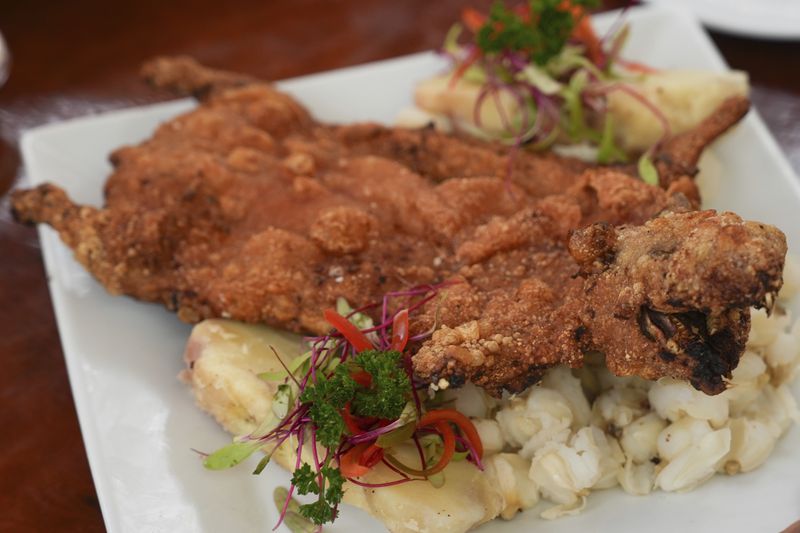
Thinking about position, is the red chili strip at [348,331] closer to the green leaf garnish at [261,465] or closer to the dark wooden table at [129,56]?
the green leaf garnish at [261,465]

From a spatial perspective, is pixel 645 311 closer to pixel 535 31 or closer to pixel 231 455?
pixel 231 455

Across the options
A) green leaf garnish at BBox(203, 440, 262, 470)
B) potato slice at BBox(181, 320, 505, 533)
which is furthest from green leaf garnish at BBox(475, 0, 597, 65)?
green leaf garnish at BBox(203, 440, 262, 470)

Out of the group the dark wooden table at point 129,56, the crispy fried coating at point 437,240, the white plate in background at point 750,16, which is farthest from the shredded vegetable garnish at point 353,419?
the white plate in background at point 750,16

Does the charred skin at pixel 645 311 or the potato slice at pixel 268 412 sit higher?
the charred skin at pixel 645 311

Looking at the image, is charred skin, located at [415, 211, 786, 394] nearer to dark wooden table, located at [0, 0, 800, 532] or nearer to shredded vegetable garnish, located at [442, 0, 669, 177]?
shredded vegetable garnish, located at [442, 0, 669, 177]

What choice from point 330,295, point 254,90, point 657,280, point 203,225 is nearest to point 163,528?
point 330,295

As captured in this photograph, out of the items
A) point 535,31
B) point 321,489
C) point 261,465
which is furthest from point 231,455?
point 535,31
